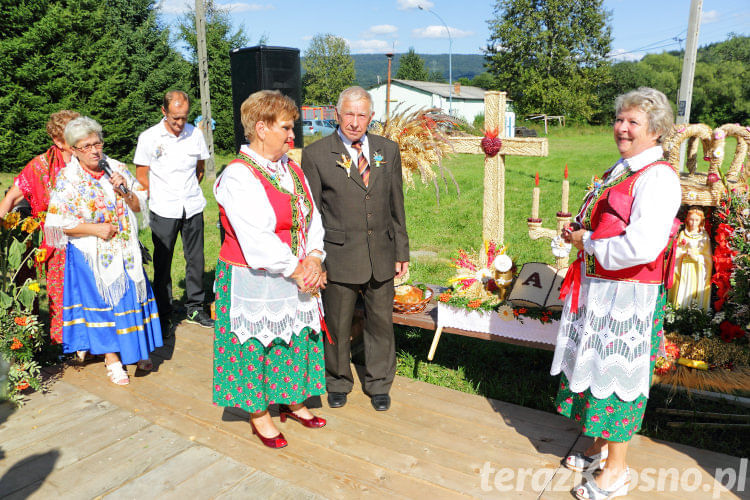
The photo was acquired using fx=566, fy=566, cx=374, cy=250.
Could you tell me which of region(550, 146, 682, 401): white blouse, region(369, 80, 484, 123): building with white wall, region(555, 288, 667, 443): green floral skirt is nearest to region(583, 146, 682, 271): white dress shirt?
region(550, 146, 682, 401): white blouse

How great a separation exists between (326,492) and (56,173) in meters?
2.90

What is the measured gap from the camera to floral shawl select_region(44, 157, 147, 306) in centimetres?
360

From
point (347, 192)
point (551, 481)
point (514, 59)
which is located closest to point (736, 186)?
point (551, 481)

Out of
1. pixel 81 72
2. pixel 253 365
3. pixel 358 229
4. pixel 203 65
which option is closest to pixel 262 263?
pixel 253 365

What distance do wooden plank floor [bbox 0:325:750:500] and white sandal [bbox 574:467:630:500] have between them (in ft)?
0.33

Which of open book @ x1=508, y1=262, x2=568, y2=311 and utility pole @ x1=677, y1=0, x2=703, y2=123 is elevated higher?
utility pole @ x1=677, y1=0, x2=703, y2=123

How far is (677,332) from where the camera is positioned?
11.5 ft

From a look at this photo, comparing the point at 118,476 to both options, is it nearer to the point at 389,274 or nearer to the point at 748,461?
the point at 389,274

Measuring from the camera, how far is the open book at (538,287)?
11.8 feet

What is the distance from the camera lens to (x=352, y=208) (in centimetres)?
334

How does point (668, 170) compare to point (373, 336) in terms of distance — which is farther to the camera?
point (373, 336)

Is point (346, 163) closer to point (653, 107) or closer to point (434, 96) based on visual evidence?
point (653, 107)

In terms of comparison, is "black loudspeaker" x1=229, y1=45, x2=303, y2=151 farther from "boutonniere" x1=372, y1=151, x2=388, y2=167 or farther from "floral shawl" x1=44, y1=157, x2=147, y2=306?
"boutonniere" x1=372, y1=151, x2=388, y2=167

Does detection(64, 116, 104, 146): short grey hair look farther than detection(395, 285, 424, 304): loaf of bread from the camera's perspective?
No
